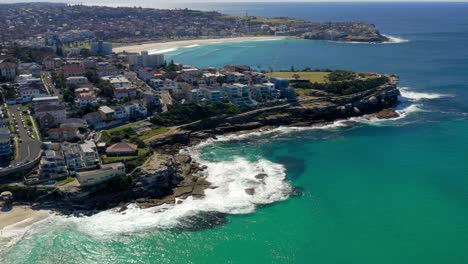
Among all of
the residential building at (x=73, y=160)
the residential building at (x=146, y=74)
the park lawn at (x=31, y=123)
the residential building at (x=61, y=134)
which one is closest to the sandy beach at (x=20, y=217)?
the residential building at (x=73, y=160)

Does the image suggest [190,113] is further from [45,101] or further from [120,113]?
[45,101]

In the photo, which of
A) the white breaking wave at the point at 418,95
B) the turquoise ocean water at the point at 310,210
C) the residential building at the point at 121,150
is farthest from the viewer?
A: the white breaking wave at the point at 418,95

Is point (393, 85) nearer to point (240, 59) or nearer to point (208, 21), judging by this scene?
point (240, 59)

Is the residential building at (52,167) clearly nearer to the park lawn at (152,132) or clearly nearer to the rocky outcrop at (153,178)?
the rocky outcrop at (153,178)

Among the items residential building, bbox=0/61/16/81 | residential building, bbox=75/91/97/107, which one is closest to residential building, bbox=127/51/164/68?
residential building, bbox=0/61/16/81

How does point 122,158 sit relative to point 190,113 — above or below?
below

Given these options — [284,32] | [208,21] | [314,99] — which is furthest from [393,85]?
[208,21]

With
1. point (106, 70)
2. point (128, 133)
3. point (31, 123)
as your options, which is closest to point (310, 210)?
point (128, 133)
